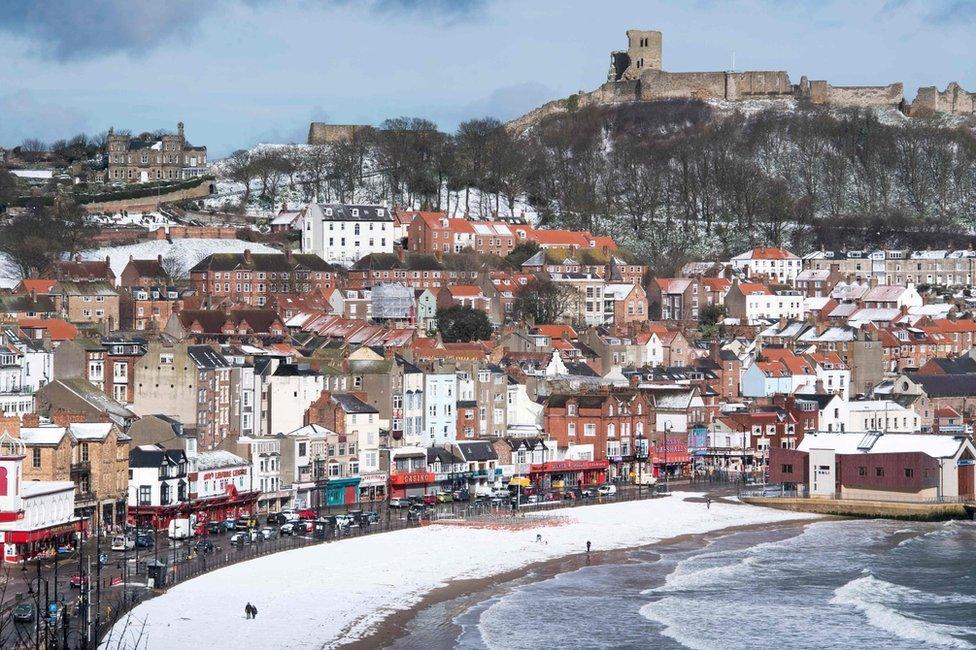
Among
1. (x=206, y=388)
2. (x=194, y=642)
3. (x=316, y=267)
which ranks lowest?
(x=194, y=642)

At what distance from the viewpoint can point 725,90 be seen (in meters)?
167

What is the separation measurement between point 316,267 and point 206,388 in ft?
150

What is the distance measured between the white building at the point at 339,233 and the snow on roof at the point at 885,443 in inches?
1999

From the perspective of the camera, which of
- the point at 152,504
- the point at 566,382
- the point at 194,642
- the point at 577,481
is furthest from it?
the point at 566,382

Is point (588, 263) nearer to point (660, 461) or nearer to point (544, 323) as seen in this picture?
point (544, 323)

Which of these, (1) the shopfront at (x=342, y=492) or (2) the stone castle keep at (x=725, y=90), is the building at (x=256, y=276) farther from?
(2) the stone castle keep at (x=725, y=90)

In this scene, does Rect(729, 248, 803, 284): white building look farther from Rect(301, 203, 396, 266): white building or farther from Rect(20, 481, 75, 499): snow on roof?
Rect(20, 481, 75, 499): snow on roof

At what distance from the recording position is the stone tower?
167250 mm

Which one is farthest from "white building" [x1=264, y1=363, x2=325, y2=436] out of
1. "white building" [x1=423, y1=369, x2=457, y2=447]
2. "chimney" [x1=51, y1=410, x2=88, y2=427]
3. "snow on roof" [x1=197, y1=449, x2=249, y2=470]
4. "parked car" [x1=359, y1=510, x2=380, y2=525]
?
"chimney" [x1=51, y1=410, x2=88, y2=427]

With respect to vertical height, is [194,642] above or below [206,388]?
below

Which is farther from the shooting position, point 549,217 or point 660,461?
point 549,217

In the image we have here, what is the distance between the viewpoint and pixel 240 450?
62.1m

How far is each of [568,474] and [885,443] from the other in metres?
12.3

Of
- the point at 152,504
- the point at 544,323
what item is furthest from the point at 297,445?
the point at 544,323
